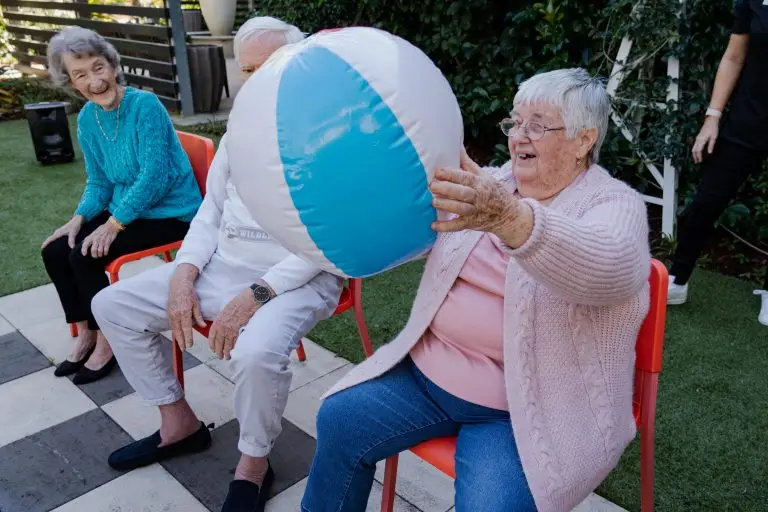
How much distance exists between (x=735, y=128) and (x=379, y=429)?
2.13m

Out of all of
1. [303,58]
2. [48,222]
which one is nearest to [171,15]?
[48,222]

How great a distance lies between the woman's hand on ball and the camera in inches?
39.9

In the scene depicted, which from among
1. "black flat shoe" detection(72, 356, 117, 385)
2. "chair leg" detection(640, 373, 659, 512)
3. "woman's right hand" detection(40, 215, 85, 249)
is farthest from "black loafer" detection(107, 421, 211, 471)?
"chair leg" detection(640, 373, 659, 512)

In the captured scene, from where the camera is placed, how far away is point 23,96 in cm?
816

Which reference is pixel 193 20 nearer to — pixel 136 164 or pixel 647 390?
pixel 136 164

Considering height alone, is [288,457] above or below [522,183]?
below

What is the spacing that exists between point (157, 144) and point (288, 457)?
1.23 meters

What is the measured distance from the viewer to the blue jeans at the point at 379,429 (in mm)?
1410

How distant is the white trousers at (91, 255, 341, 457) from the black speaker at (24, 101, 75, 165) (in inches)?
169

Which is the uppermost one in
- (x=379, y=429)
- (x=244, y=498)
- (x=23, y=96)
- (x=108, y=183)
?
(x=108, y=183)

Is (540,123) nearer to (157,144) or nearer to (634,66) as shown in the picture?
(157,144)

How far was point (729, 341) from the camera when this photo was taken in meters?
2.72

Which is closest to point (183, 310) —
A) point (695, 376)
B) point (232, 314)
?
point (232, 314)

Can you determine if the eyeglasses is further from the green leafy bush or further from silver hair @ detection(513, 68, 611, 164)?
the green leafy bush
